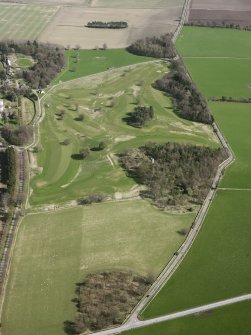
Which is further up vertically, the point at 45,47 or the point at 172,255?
the point at 45,47

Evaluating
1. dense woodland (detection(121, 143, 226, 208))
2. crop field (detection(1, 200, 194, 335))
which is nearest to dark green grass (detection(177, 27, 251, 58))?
dense woodland (detection(121, 143, 226, 208))

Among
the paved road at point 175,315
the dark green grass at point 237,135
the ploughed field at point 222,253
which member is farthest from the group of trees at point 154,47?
the paved road at point 175,315

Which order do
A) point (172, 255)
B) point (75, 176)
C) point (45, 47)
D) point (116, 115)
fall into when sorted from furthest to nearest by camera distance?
point (45, 47), point (116, 115), point (75, 176), point (172, 255)

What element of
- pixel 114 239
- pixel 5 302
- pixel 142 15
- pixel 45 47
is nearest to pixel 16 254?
pixel 5 302

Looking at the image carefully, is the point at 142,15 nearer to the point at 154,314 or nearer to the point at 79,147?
the point at 79,147

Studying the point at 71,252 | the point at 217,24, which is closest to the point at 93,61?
the point at 217,24

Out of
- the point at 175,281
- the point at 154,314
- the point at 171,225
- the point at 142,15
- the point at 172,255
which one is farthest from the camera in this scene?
the point at 142,15

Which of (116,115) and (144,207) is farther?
(116,115)
